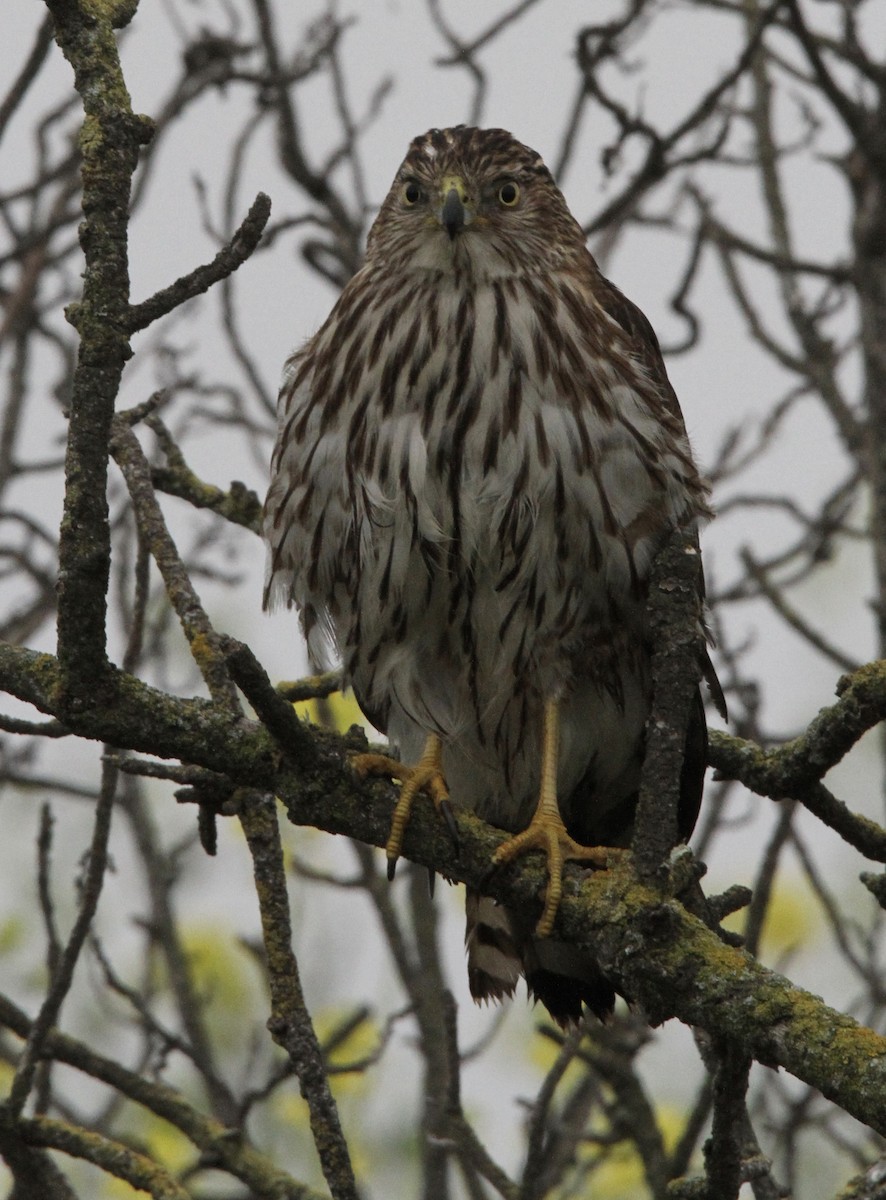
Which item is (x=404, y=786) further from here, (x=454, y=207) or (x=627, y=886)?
(x=454, y=207)

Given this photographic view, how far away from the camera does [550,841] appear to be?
3.28m

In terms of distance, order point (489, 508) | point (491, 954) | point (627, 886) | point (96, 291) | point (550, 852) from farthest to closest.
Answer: point (491, 954)
point (489, 508)
point (550, 852)
point (627, 886)
point (96, 291)

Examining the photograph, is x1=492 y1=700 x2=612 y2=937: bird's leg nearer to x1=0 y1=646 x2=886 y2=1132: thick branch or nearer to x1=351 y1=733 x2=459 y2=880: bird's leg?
x1=0 y1=646 x2=886 y2=1132: thick branch

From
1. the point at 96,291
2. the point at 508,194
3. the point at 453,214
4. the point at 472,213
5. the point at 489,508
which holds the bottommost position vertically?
the point at 96,291

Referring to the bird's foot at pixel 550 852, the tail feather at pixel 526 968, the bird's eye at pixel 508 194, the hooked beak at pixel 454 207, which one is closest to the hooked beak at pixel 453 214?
the hooked beak at pixel 454 207

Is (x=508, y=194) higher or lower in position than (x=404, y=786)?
higher

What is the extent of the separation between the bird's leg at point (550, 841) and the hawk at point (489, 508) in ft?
0.03

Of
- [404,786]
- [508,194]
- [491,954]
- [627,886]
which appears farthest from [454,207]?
[627,886]

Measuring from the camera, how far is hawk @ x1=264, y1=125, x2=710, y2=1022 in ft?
12.2

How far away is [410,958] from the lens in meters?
5.14

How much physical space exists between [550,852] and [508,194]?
184cm

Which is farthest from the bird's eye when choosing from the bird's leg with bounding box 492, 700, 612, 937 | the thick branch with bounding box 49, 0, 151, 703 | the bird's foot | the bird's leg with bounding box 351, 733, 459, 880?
the thick branch with bounding box 49, 0, 151, 703

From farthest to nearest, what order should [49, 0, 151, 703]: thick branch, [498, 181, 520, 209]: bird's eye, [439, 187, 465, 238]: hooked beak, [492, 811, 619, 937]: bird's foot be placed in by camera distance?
[498, 181, 520, 209]: bird's eye < [439, 187, 465, 238]: hooked beak < [492, 811, 619, 937]: bird's foot < [49, 0, 151, 703]: thick branch

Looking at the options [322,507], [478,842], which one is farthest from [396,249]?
[478,842]
